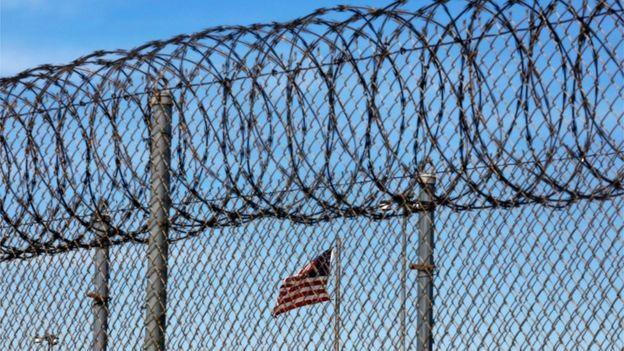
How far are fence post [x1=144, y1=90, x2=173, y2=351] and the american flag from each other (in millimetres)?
702

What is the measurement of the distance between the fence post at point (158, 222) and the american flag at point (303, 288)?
70 cm

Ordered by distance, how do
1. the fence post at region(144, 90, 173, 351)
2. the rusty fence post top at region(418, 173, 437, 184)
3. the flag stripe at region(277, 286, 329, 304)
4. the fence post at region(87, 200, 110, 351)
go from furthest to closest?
the fence post at region(87, 200, 110, 351) → the fence post at region(144, 90, 173, 351) → the flag stripe at region(277, 286, 329, 304) → the rusty fence post top at region(418, 173, 437, 184)

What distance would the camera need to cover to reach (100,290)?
771 centimetres

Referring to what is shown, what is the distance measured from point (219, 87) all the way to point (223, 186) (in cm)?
51

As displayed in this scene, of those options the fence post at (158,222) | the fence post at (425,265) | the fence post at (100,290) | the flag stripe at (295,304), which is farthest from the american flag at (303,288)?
the fence post at (100,290)

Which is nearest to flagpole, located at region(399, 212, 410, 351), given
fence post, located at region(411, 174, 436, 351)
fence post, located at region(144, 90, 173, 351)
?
fence post, located at region(411, 174, 436, 351)

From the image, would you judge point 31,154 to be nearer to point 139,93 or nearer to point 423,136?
point 139,93

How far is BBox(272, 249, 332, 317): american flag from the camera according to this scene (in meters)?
6.59

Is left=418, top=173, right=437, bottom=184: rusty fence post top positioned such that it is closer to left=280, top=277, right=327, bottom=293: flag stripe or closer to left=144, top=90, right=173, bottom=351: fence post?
left=280, top=277, right=327, bottom=293: flag stripe

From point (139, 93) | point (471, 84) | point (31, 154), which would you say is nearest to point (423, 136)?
point (471, 84)

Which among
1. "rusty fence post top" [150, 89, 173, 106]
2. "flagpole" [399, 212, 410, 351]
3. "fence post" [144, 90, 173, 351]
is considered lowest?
"flagpole" [399, 212, 410, 351]

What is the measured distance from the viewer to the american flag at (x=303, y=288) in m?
6.59

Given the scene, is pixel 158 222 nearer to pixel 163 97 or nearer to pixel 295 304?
pixel 163 97

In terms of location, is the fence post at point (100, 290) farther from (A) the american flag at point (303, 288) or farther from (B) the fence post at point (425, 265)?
(B) the fence post at point (425, 265)
